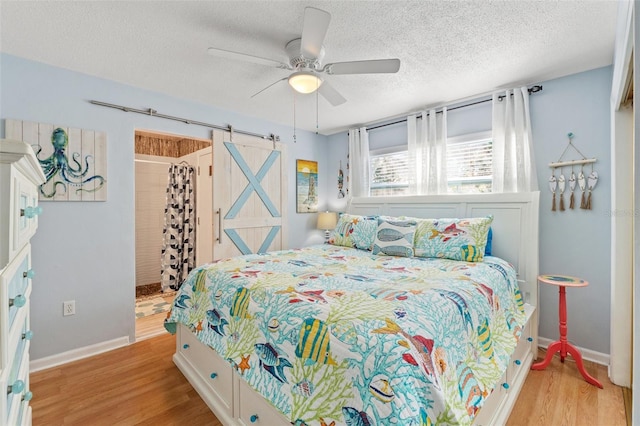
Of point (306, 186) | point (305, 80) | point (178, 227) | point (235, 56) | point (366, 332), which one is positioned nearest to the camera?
point (366, 332)

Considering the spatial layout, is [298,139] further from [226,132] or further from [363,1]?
[363,1]

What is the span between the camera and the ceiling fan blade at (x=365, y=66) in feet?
6.18

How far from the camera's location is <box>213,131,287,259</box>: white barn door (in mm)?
3463

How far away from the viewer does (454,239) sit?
2537 mm

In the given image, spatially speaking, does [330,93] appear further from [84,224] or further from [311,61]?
[84,224]

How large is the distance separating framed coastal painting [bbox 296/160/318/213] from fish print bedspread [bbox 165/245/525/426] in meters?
2.24

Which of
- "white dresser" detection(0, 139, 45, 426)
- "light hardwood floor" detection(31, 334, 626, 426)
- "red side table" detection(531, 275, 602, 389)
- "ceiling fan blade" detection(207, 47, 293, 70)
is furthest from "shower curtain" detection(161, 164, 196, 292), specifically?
"red side table" detection(531, 275, 602, 389)

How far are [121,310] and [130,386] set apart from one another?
35.5 inches

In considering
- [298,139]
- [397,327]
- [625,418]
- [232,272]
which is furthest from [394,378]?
[298,139]

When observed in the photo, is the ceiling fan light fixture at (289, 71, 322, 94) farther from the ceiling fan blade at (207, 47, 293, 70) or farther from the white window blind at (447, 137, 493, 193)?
the white window blind at (447, 137, 493, 193)

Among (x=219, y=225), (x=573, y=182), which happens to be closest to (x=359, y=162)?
(x=219, y=225)

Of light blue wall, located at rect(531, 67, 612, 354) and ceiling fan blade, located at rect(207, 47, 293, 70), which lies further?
light blue wall, located at rect(531, 67, 612, 354)

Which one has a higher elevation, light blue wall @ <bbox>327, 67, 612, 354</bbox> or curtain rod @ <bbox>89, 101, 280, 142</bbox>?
curtain rod @ <bbox>89, 101, 280, 142</bbox>

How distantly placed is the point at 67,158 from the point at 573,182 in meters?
4.33
